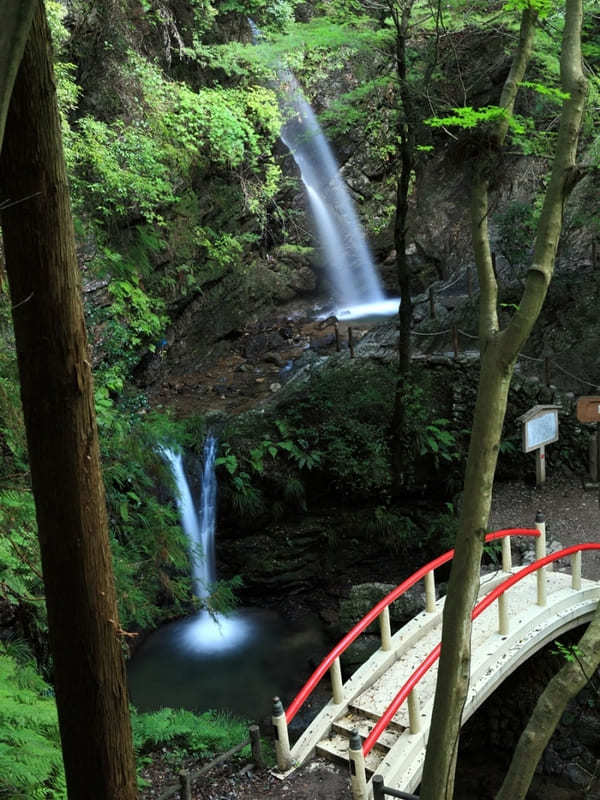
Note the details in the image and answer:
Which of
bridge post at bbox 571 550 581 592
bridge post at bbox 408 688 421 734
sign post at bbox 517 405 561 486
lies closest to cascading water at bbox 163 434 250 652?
sign post at bbox 517 405 561 486

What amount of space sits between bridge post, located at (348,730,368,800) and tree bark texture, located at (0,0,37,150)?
5.24 meters

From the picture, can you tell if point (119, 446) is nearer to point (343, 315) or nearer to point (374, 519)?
point (374, 519)

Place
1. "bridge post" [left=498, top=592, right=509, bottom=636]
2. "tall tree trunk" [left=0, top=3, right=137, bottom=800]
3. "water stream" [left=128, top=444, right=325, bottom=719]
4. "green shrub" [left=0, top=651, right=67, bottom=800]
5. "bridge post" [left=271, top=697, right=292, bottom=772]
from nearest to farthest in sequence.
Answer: "tall tree trunk" [left=0, top=3, right=137, bottom=800] < "green shrub" [left=0, top=651, right=67, bottom=800] < "bridge post" [left=271, top=697, right=292, bottom=772] < "bridge post" [left=498, top=592, right=509, bottom=636] < "water stream" [left=128, top=444, right=325, bottom=719]

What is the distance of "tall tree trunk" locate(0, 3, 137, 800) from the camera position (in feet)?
8.27

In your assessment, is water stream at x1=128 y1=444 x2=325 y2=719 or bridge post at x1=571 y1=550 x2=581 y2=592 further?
water stream at x1=128 y1=444 x2=325 y2=719

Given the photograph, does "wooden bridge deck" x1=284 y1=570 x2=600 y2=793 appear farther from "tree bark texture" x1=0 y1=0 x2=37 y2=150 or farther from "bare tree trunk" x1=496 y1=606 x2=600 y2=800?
"tree bark texture" x1=0 y1=0 x2=37 y2=150

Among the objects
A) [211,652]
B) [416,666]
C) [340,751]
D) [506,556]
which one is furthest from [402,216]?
[211,652]

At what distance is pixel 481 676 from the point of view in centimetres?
696

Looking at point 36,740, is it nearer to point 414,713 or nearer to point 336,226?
point 414,713

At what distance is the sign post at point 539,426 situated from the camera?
37.4 feet

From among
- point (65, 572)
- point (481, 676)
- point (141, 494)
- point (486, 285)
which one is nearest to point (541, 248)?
point (486, 285)

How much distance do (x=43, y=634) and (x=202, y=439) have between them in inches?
237

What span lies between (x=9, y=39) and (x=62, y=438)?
1493 mm

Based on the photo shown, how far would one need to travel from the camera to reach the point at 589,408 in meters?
8.73
